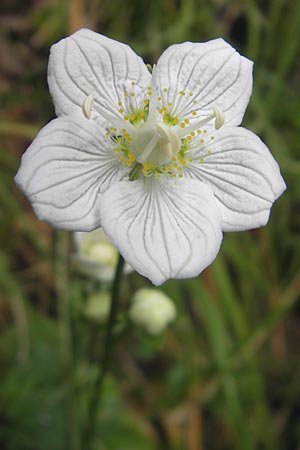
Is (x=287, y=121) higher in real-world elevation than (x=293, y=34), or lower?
lower

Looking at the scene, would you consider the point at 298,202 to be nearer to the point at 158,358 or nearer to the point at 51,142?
the point at 158,358

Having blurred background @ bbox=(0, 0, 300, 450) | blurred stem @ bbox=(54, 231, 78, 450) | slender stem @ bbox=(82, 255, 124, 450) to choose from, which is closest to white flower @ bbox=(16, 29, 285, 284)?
slender stem @ bbox=(82, 255, 124, 450)

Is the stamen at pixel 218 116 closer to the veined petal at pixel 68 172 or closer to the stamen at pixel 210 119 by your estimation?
Answer: the stamen at pixel 210 119

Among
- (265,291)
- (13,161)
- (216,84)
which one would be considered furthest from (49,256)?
(216,84)

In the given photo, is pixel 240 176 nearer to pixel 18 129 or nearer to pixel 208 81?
pixel 208 81

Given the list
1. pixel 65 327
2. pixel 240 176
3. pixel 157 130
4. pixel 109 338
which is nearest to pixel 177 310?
pixel 65 327

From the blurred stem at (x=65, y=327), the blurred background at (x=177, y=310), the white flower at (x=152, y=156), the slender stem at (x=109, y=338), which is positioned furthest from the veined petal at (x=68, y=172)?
the blurred stem at (x=65, y=327)
